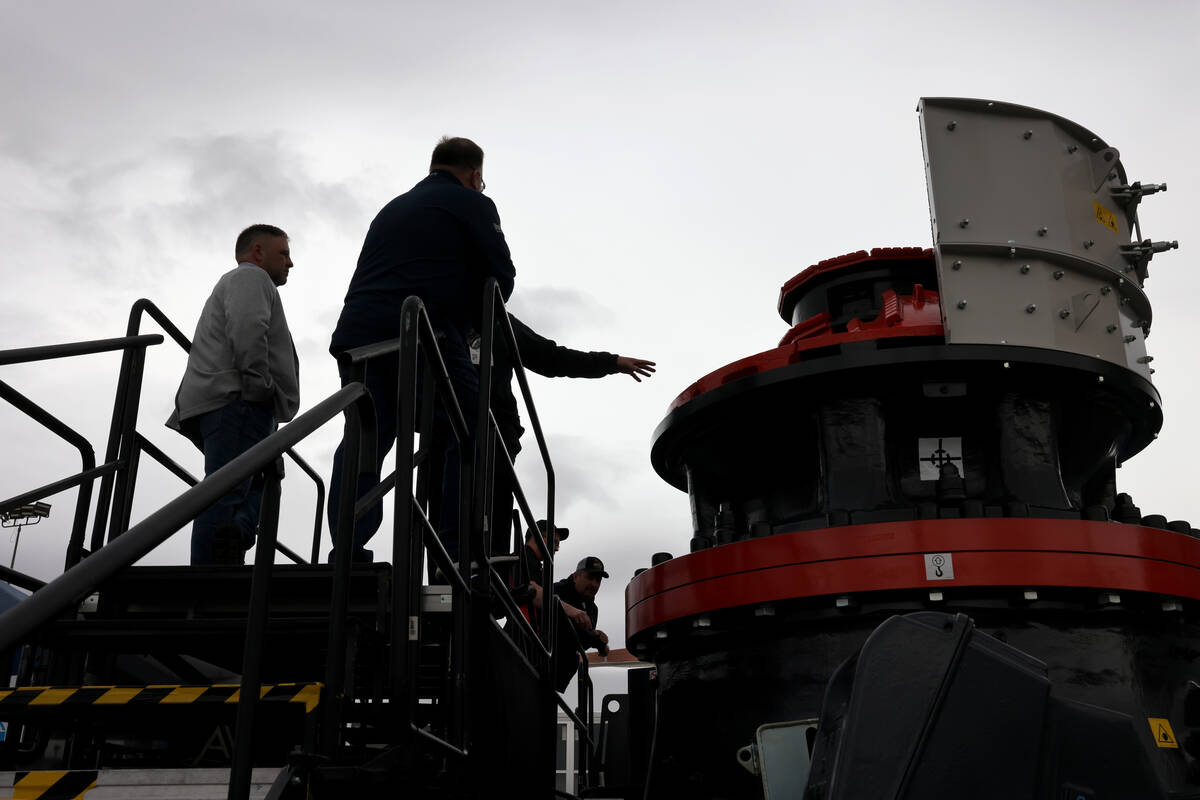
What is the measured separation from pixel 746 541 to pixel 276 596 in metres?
2.00

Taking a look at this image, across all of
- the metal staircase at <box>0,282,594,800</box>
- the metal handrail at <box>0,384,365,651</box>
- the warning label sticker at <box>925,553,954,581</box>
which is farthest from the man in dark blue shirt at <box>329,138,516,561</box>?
the warning label sticker at <box>925,553,954,581</box>

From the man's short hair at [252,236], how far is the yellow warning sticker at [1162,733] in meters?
4.63

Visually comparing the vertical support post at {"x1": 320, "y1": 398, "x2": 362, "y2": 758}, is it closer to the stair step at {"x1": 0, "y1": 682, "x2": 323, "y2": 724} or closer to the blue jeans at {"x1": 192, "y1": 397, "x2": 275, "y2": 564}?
the stair step at {"x1": 0, "y1": 682, "x2": 323, "y2": 724}

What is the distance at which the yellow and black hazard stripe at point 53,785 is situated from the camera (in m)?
2.58

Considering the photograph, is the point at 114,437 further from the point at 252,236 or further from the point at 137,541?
the point at 137,541

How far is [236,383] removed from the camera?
476cm

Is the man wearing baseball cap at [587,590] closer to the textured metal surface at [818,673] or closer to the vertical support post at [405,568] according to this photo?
the textured metal surface at [818,673]

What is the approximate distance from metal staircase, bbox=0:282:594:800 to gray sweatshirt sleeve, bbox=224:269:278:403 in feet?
1.18

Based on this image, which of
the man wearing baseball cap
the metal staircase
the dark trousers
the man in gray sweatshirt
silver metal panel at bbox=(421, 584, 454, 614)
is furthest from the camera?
the man wearing baseball cap

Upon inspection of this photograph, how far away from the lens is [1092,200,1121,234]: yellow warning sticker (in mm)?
5105

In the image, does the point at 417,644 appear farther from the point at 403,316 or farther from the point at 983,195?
the point at 983,195

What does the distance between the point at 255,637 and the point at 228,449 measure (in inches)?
89.3

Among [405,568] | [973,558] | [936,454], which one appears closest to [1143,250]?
[936,454]

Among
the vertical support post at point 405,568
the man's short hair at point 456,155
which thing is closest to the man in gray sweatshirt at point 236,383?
the man's short hair at point 456,155
